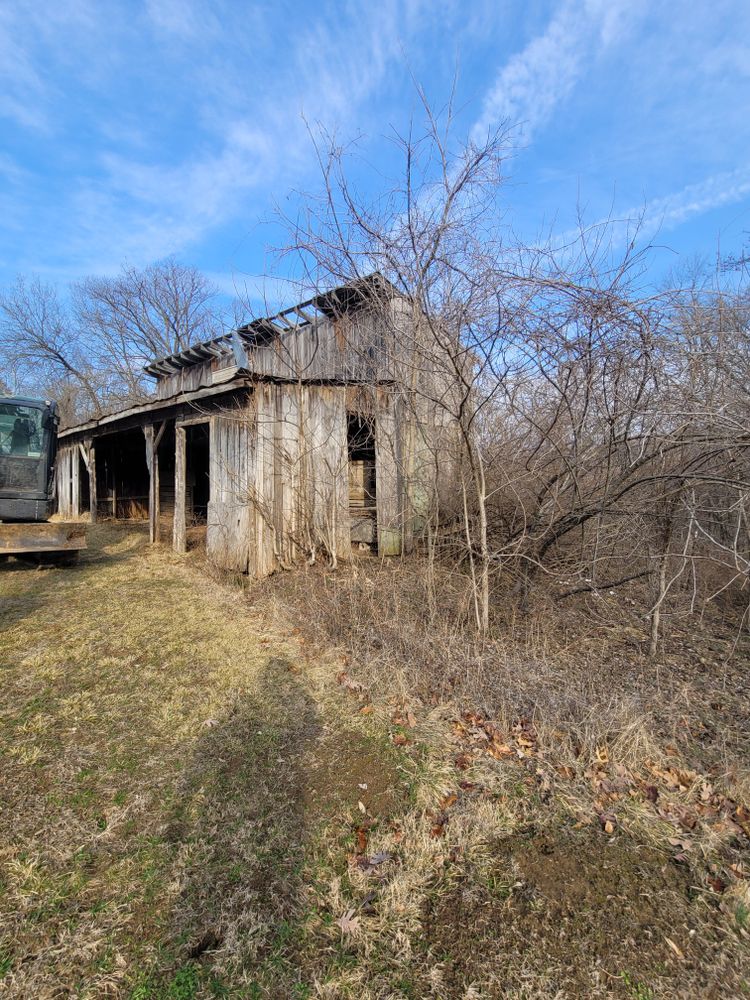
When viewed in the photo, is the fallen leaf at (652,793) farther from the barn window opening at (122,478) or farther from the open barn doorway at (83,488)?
the open barn doorway at (83,488)

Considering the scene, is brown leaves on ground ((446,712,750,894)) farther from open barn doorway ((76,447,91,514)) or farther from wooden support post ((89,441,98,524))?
open barn doorway ((76,447,91,514))

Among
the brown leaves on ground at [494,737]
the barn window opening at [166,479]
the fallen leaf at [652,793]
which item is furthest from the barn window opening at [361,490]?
the barn window opening at [166,479]

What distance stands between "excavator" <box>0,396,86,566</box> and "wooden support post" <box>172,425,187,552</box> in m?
1.98

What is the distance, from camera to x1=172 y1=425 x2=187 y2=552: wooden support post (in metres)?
9.71

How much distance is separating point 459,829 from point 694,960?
1.05m

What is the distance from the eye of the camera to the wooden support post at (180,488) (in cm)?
971

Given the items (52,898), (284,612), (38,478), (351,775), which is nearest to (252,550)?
(284,612)

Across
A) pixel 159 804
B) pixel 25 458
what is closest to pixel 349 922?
pixel 159 804

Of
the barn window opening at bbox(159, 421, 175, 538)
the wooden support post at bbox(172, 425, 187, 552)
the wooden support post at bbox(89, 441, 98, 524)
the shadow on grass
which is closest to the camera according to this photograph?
the shadow on grass

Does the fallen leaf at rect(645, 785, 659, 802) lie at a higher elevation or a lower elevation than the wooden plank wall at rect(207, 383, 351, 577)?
lower

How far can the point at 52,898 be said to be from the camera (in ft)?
6.52

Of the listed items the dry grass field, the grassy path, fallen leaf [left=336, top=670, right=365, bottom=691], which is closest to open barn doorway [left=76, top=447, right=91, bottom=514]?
the grassy path

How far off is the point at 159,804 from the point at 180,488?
8.09 metres

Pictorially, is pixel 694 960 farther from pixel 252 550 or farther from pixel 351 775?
pixel 252 550
